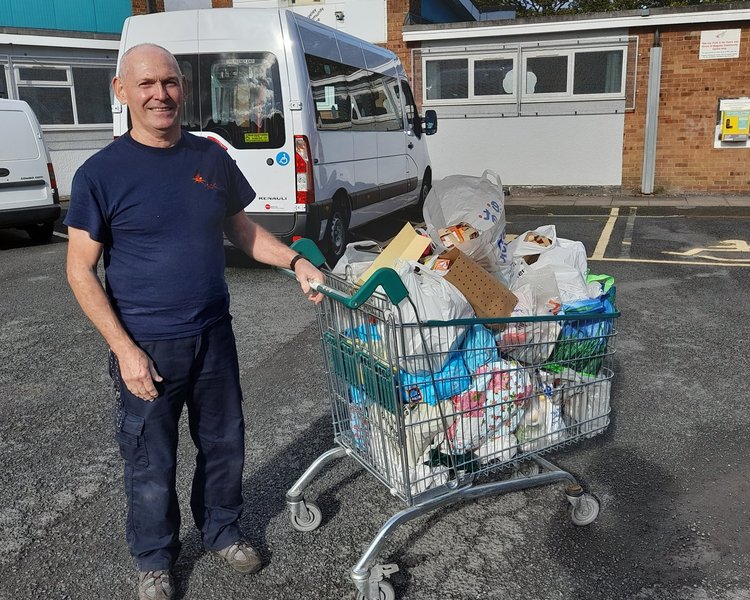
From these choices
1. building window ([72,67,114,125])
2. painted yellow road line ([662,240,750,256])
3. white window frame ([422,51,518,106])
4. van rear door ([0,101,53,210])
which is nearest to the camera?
painted yellow road line ([662,240,750,256])

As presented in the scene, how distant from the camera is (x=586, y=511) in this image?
317 cm

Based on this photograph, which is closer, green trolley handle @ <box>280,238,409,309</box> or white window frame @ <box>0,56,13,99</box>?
green trolley handle @ <box>280,238,409,309</box>

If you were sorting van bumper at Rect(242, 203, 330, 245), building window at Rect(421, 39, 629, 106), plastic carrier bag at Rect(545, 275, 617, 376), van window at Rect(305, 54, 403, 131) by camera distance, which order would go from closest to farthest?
plastic carrier bag at Rect(545, 275, 617, 376), van bumper at Rect(242, 203, 330, 245), van window at Rect(305, 54, 403, 131), building window at Rect(421, 39, 629, 106)

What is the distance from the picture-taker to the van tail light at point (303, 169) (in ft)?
24.7

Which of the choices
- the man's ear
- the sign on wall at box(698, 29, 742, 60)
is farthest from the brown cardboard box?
the sign on wall at box(698, 29, 742, 60)

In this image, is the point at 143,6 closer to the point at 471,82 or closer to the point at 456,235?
the point at 471,82

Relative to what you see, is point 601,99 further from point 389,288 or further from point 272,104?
point 389,288

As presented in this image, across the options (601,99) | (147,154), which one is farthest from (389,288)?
(601,99)

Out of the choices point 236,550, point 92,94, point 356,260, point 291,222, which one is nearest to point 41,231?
point 291,222

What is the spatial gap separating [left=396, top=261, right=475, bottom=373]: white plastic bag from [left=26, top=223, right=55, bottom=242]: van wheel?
947 cm

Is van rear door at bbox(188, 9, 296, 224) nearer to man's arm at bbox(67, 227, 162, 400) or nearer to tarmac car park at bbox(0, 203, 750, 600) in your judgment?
tarmac car park at bbox(0, 203, 750, 600)

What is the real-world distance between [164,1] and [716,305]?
18.4m

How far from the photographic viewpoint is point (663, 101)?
14.4 meters

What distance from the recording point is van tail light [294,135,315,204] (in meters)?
7.54
